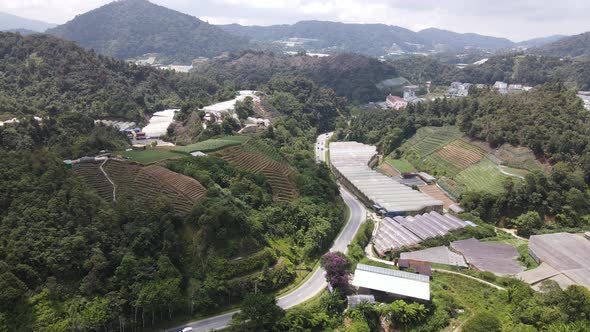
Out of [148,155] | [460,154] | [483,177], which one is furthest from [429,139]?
[148,155]

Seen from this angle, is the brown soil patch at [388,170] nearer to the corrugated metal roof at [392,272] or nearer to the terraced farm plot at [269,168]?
the terraced farm plot at [269,168]

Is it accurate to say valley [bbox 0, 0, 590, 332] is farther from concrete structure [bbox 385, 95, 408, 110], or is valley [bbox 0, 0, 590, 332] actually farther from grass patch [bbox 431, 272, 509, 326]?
concrete structure [bbox 385, 95, 408, 110]

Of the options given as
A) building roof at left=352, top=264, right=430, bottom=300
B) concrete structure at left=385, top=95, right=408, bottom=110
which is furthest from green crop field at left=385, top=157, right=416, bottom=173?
concrete structure at left=385, top=95, right=408, bottom=110

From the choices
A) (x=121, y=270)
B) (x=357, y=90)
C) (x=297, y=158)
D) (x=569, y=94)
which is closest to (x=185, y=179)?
(x=121, y=270)

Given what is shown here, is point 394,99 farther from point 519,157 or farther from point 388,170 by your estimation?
point 519,157

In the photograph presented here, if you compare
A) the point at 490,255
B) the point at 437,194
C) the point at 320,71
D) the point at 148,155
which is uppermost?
the point at 320,71

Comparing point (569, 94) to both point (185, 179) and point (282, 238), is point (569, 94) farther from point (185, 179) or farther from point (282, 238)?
point (185, 179)

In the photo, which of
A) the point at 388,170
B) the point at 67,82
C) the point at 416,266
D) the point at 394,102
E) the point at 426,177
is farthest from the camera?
the point at 394,102

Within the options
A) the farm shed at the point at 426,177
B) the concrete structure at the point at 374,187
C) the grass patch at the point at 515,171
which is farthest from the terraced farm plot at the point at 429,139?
the grass patch at the point at 515,171
